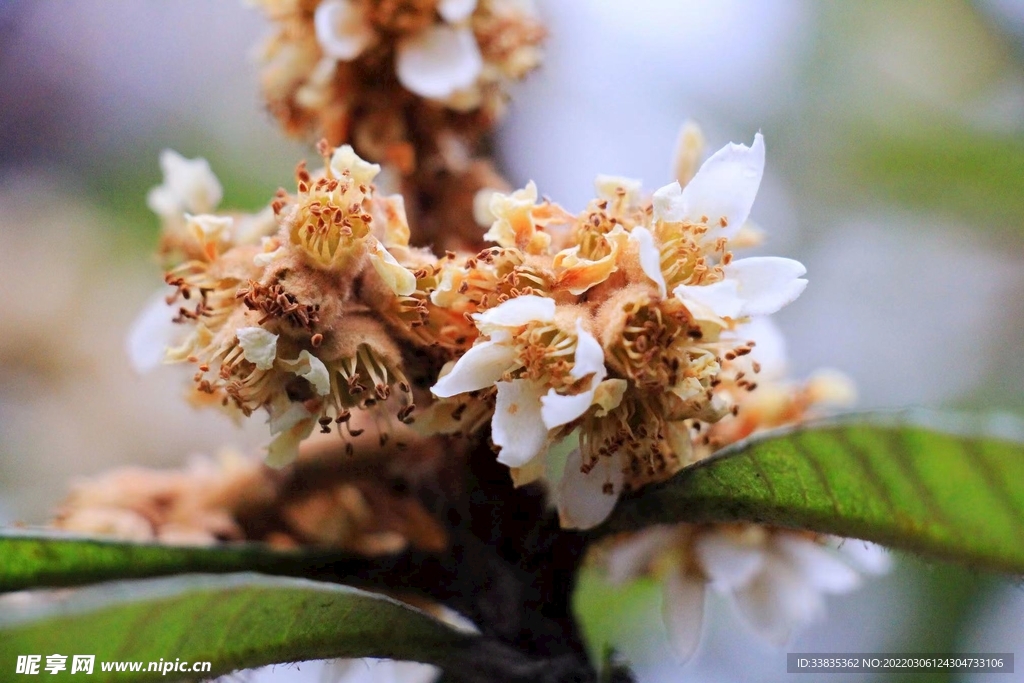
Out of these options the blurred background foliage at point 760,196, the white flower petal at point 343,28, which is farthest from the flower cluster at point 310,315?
the blurred background foliage at point 760,196

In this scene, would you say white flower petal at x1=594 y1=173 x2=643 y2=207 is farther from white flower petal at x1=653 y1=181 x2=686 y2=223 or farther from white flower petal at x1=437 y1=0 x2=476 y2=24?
white flower petal at x1=437 y1=0 x2=476 y2=24

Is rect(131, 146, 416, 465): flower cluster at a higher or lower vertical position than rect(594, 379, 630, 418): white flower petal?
higher

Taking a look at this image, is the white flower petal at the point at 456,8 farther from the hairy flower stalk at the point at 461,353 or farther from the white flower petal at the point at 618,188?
the white flower petal at the point at 618,188

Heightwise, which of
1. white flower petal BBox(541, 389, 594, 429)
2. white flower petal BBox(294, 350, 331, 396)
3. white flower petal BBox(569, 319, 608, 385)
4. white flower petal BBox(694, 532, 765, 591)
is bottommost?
white flower petal BBox(694, 532, 765, 591)

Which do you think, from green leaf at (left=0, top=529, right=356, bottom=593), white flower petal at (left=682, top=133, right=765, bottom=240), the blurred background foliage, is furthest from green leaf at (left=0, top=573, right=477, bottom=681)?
the blurred background foliage

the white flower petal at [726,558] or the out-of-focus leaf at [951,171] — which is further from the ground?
the out-of-focus leaf at [951,171]

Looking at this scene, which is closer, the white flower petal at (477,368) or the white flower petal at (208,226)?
the white flower petal at (477,368)
